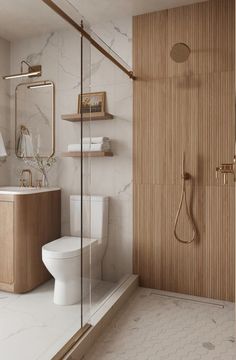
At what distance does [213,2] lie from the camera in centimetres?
238

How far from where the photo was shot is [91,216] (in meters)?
2.42

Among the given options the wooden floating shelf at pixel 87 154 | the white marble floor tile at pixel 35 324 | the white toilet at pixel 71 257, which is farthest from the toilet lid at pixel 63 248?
the wooden floating shelf at pixel 87 154

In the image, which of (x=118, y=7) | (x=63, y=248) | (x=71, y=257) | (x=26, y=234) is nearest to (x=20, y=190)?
(x=26, y=234)

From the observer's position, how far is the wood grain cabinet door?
4.91 ft

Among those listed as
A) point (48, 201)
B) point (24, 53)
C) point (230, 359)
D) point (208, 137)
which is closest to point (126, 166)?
point (208, 137)

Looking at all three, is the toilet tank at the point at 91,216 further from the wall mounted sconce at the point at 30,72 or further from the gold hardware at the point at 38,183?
the wall mounted sconce at the point at 30,72

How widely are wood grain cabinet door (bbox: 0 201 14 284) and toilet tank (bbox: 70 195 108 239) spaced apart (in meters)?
0.40

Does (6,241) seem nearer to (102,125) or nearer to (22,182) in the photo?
(22,182)

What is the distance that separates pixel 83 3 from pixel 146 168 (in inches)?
58.0

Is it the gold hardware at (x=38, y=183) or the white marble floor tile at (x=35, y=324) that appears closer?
the white marble floor tile at (x=35, y=324)

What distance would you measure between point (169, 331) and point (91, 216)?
3.31 feet

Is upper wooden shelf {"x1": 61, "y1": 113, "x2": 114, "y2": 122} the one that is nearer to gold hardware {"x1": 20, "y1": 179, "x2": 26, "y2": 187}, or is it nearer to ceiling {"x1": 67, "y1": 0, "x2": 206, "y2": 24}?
gold hardware {"x1": 20, "y1": 179, "x2": 26, "y2": 187}

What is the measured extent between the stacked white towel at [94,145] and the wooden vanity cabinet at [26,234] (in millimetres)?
289

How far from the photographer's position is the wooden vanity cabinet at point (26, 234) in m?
1.54
